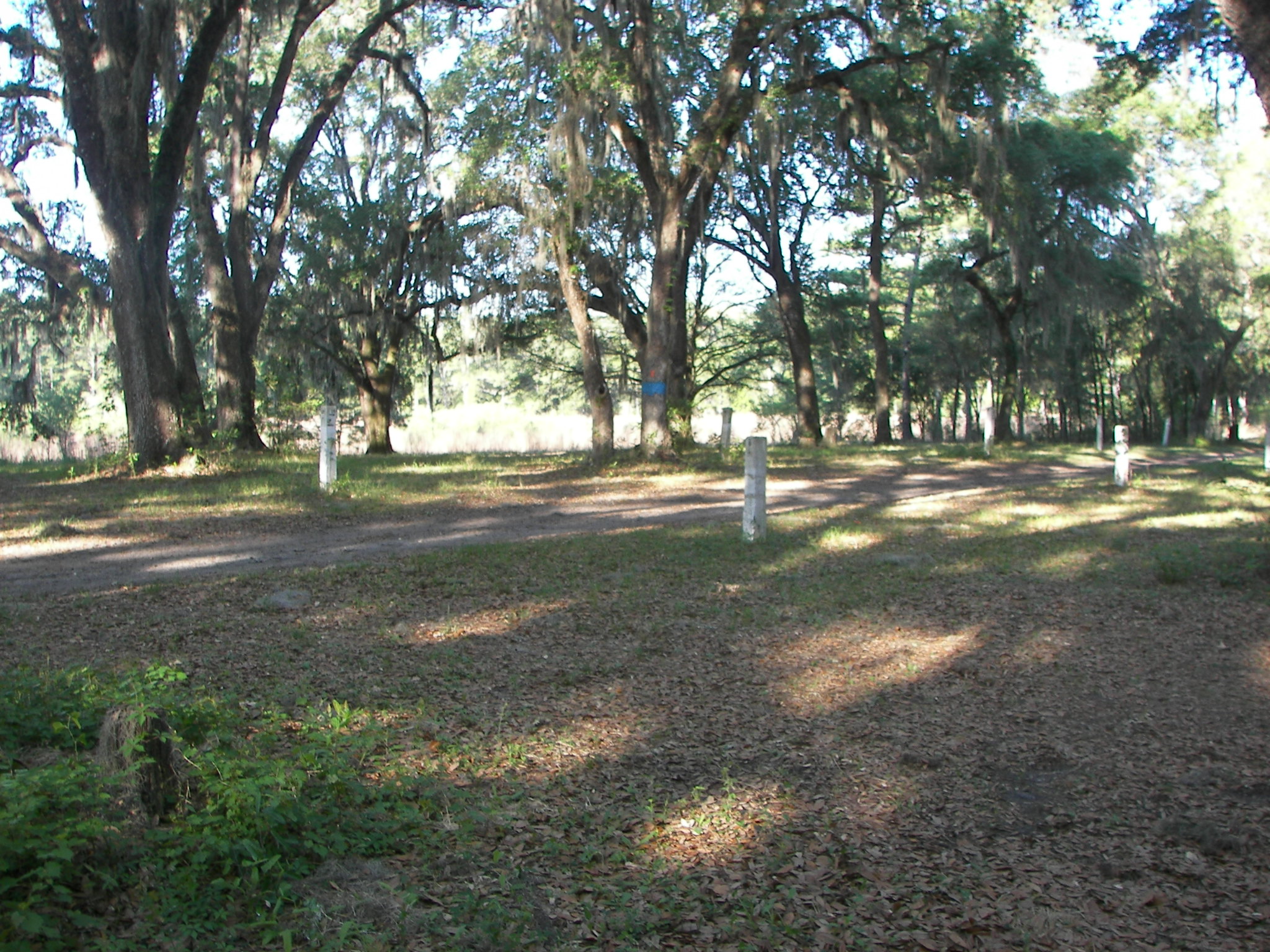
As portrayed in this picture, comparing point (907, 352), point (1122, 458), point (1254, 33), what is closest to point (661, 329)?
point (1122, 458)

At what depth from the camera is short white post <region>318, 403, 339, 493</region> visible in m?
13.0

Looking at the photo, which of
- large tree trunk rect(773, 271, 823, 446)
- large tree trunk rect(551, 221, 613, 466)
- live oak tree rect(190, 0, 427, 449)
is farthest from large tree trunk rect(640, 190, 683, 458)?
large tree trunk rect(773, 271, 823, 446)

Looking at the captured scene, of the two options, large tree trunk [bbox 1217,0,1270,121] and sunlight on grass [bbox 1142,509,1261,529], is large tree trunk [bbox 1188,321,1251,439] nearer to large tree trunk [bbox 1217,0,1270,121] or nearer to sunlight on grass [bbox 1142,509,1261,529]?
sunlight on grass [bbox 1142,509,1261,529]

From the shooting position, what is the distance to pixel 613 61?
52.5 ft

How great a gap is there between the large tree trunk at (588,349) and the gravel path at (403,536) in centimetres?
311

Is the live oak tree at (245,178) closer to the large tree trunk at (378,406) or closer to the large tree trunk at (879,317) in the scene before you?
the large tree trunk at (378,406)

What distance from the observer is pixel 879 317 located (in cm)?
2941

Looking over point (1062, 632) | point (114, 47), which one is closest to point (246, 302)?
point (114, 47)

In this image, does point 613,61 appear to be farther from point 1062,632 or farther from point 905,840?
point 905,840

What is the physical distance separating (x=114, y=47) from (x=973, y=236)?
2375 cm

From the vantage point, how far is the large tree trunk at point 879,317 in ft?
92.1

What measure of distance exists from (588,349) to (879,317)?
1420 centimetres

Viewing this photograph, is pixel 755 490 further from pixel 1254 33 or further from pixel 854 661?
pixel 1254 33

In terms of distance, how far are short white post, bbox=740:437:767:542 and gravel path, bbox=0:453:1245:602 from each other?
1469mm
